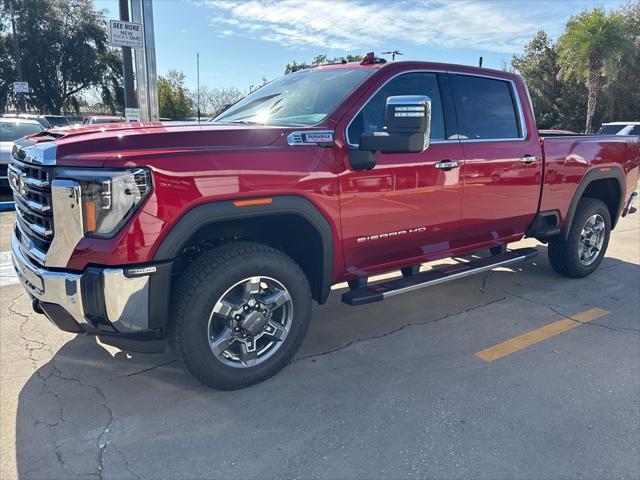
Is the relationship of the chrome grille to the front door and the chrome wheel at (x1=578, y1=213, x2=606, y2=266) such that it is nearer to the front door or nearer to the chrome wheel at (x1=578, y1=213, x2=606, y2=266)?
the front door

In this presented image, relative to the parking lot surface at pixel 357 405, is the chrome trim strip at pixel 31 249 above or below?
above

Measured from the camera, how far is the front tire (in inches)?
110

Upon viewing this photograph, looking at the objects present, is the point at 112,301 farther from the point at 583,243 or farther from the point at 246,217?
the point at 583,243

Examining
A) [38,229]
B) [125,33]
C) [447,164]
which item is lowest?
[38,229]

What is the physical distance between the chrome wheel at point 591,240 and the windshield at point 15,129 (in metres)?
10.4

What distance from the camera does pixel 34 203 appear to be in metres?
2.73

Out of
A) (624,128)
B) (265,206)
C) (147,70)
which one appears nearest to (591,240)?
(265,206)

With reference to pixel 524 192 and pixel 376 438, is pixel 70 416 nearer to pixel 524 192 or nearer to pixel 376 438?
pixel 376 438

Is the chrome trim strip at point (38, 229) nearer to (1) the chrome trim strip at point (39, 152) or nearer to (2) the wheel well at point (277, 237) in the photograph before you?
(1) the chrome trim strip at point (39, 152)

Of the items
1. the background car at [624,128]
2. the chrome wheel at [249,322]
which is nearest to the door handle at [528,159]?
the chrome wheel at [249,322]

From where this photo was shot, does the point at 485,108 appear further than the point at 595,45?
No

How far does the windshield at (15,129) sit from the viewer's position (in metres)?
10.2

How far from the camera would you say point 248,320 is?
118 inches

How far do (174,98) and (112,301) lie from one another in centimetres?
3685
